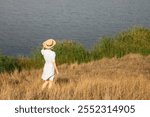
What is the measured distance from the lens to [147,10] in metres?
33.1

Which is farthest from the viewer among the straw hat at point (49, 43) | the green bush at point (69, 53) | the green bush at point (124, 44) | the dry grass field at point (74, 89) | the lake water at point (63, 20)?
the lake water at point (63, 20)

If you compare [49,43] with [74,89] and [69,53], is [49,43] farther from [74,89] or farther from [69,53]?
[69,53]

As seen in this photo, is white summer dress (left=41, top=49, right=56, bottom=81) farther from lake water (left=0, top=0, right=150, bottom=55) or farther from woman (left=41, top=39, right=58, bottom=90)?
lake water (left=0, top=0, right=150, bottom=55)

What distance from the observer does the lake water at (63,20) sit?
23078mm

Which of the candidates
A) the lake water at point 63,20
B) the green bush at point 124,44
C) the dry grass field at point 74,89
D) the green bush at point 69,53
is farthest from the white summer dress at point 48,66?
the lake water at point 63,20

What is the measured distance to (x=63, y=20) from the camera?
28.0 metres

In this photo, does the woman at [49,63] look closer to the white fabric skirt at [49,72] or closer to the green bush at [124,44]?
the white fabric skirt at [49,72]

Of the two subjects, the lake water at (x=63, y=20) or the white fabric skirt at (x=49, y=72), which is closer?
the white fabric skirt at (x=49, y=72)

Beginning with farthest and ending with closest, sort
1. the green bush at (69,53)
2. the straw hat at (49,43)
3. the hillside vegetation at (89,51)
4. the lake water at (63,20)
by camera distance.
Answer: the lake water at (63,20) → the green bush at (69,53) → the hillside vegetation at (89,51) → the straw hat at (49,43)

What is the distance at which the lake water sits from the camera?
909 inches

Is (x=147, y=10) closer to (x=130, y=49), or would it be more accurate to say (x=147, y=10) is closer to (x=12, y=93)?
(x=130, y=49)

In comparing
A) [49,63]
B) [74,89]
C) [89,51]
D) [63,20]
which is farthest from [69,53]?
[63,20]

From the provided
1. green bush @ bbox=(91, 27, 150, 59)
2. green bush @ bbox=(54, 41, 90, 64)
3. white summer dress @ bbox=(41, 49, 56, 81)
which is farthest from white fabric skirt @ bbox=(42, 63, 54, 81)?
green bush @ bbox=(91, 27, 150, 59)

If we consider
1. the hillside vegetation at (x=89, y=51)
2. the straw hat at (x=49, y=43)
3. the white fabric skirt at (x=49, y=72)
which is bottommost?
the hillside vegetation at (x=89, y=51)
